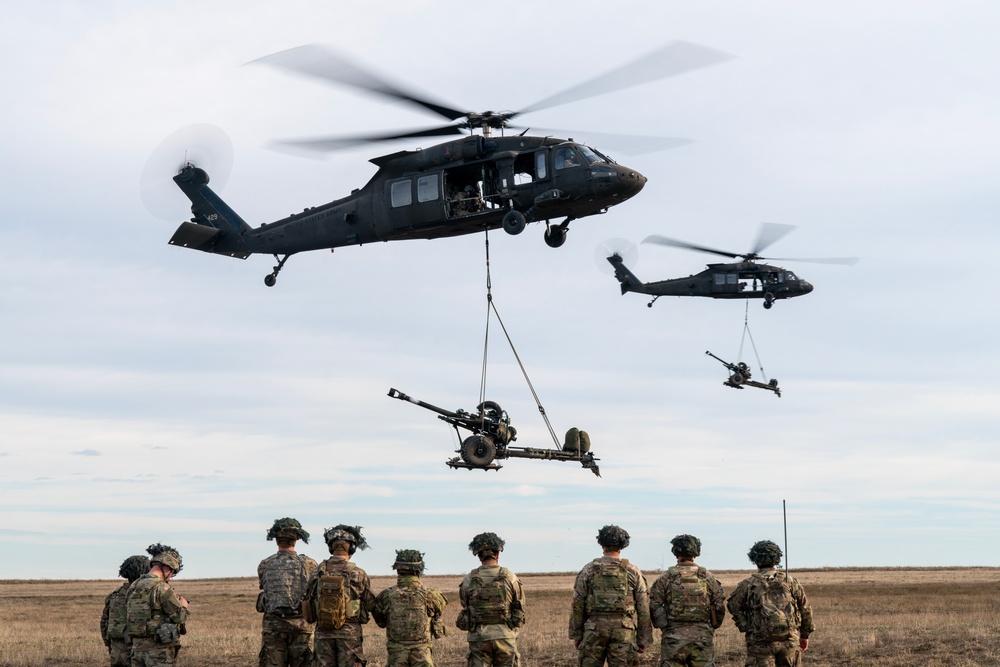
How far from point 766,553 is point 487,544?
2.82 metres

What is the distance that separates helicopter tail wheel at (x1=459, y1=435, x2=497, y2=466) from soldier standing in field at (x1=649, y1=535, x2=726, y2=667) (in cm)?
888

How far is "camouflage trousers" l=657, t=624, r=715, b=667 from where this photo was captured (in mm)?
10703

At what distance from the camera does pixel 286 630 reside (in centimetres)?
1128

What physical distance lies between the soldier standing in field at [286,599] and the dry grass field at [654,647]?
573 centimetres

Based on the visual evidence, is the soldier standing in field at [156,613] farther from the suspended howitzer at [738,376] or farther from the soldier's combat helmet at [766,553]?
the suspended howitzer at [738,376]

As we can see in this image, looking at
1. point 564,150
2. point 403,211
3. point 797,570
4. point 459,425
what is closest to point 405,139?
point 403,211

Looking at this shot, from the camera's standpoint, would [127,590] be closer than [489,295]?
Yes

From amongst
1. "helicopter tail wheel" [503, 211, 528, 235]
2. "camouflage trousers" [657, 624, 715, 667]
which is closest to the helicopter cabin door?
"helicopter tail wheel" [503, 211, 528, 235]

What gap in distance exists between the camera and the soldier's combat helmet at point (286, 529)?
11242mm

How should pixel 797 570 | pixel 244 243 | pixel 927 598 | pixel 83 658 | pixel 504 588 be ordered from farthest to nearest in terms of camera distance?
pixel 797 570 < pixel 927 598 < pixel 244 243 < pixel 83 658 < pixel 504 588

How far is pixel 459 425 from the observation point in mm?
20094

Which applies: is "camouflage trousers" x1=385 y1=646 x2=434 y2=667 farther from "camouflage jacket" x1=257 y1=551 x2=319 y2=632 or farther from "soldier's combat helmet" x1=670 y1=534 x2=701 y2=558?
"soldier's combat helmet" x1=670 y1=534 x2=701 y2=558

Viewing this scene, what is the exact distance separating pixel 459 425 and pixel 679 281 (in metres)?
28.9

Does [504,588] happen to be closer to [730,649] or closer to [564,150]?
[730,649]
